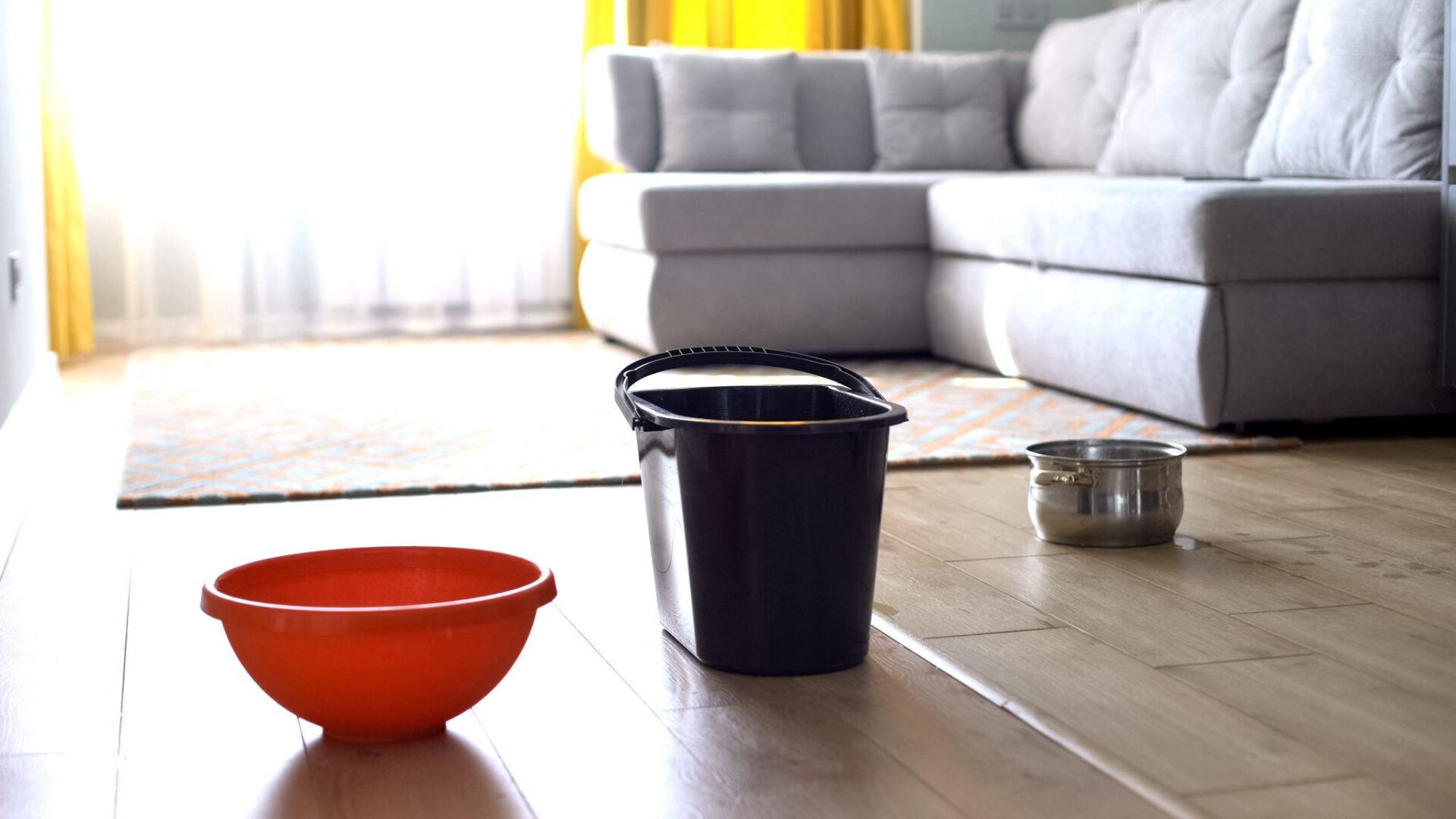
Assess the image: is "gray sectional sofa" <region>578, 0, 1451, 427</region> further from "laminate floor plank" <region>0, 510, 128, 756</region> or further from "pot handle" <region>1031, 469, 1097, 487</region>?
"laminate floor plank" <region>0, 510, 128, 756</region>

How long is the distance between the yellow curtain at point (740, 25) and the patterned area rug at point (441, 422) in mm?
1270

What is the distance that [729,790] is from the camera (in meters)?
1.18

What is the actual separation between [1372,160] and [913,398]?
1036 mm

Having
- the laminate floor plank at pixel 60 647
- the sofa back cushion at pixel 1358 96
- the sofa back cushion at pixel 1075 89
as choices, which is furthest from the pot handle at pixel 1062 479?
the sofa back cushion at pixel 1075 89

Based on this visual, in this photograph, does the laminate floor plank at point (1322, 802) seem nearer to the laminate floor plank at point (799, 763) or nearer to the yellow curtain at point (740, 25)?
the laminate floor plank at point (799, 763)

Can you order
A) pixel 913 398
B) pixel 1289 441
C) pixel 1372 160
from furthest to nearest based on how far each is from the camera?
pixel 913 398 < pixel 1372 160 < pixel 1289 441

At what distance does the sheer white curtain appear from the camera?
482cm

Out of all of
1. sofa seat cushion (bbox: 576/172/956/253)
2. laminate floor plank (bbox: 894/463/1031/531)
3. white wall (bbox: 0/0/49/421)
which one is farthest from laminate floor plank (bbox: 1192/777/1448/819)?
sofa seat cushion (bbox: 576/172/956/253)

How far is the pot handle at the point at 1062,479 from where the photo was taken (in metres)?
1.97

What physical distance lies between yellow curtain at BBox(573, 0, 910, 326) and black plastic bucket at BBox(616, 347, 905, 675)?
3.84 m

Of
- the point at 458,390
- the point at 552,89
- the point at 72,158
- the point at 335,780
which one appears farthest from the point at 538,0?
the point at 335,780

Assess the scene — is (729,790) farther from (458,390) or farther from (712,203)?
(712,203)

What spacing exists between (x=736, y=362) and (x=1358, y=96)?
6.96 ft

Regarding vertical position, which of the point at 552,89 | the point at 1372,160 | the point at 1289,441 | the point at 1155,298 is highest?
the point at 552,89
